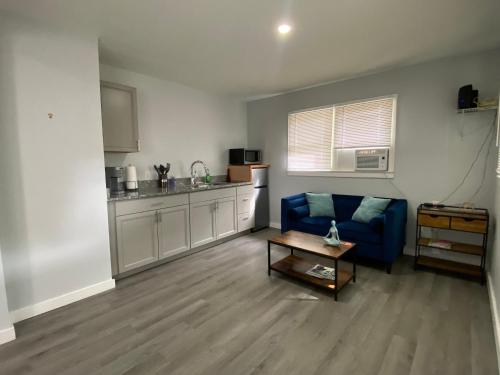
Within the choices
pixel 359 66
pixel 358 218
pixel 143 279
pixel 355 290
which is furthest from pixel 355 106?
pixel 143 279

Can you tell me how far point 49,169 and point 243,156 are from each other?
113 inches

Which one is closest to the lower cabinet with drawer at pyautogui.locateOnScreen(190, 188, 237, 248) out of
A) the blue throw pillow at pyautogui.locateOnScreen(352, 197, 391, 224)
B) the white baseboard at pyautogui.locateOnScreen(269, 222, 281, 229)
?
the white baseboard at pyautogui.locateOnScreen(269, 222, 281, 229)

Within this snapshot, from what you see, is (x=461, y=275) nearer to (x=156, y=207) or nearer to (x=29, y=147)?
(x=156, y=207)

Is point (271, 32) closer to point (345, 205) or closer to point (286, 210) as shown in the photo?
point (286, 210)

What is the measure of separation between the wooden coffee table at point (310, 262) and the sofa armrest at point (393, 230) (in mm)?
436

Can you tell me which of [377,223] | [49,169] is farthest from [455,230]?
[49,169]

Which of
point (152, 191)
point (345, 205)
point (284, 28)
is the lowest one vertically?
point (345, 205)

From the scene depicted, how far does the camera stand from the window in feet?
11.7

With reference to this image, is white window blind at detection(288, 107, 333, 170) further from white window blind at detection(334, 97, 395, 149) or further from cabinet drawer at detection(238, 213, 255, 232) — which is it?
cabinet drawer at detection(238, 213, 255, 232)

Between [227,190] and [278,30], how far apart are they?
7.74 ft

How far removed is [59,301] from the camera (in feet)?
7.77

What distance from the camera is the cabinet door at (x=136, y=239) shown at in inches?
112

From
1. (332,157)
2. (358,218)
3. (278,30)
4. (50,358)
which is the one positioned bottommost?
(50,358)

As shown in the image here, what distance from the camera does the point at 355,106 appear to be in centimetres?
382
